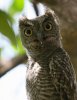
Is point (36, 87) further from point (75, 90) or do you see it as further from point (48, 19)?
point (48, 19)

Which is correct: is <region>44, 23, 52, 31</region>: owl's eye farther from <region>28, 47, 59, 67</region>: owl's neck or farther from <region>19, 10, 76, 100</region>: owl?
<region>28, 47, 59, 67</region>: owl's neck

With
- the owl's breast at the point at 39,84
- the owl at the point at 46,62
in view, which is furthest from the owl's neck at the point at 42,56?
the owl's breast at the point at 39,84

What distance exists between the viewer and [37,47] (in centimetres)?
292

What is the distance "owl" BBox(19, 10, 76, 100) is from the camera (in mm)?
2588

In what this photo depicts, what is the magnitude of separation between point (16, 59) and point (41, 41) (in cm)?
116

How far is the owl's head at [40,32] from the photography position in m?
2.70

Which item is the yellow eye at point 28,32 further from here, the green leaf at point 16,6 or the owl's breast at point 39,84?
the green leaf at point 16,6

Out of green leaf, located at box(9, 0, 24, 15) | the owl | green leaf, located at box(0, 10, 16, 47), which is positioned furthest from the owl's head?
green leaf, located at box(0, 10, 16, 47)

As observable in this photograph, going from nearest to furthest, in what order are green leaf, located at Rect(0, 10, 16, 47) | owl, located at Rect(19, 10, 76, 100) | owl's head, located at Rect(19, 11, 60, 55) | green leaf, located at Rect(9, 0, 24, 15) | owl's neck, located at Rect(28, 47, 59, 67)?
green leaf, located at Rect(0, 10, 16, 47), green leaf, located at Rect(9, 0, 24, 15), owl, located at Rect(19, 10, 76, 100), owl's head, located at Rect(19, 11, 60, 55), owl's neck, located at Rect(28, 47, 59, 67)

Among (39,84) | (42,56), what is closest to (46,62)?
(42,56)

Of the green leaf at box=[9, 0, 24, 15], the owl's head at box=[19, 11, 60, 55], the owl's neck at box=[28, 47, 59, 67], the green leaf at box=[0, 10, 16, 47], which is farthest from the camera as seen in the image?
the owl's neck at box=[28, 47, 59, 67]

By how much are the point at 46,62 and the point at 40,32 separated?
0.36 metres

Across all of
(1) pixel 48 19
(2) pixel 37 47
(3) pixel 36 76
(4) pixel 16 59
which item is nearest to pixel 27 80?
(3) pixel 36 76

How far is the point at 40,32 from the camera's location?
267 centimetres
